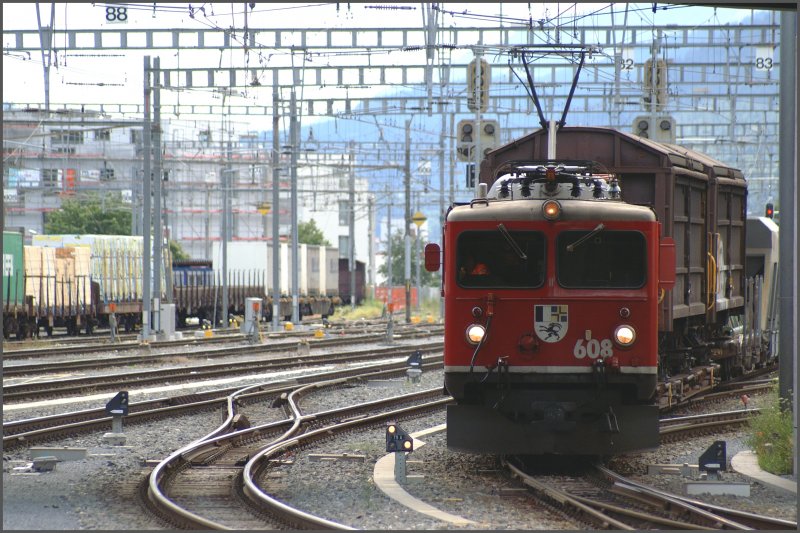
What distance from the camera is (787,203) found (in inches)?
471

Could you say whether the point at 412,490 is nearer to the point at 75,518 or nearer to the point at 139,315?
the point at 75,518

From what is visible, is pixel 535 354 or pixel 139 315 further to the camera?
pixel 139 315

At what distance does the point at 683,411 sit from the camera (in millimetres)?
17297

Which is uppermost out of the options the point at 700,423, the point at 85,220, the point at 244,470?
the point at 85,220

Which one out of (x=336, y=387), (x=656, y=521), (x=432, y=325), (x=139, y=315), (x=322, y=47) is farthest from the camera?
(x=432, y=325)

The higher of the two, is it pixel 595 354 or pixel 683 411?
pixel 595 354

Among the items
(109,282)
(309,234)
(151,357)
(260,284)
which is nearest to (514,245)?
(151,357)

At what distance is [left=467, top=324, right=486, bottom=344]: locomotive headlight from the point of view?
37.9 feet

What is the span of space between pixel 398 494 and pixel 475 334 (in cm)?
182

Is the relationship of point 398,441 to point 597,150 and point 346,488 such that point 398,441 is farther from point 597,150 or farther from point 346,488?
point 597,150

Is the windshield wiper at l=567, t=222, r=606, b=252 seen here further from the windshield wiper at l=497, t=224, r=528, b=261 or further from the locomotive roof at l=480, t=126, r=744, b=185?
the locomotive roof at l=480, t=126, r=744, b=185

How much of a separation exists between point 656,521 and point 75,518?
4681 mm

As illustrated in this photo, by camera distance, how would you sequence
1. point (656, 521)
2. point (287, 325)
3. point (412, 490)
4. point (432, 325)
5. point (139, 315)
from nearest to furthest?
point (656, 521), point (412, 490), point (287, 325), point (139, 315), point (432, 325)

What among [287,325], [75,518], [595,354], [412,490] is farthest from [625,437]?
[287,325]
